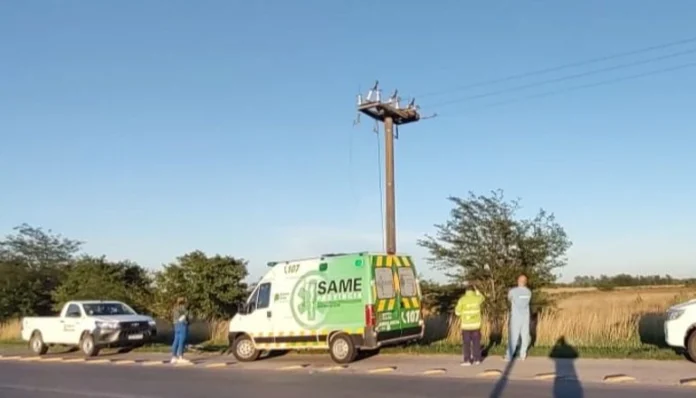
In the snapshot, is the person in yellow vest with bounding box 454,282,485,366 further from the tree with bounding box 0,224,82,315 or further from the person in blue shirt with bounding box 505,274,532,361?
the tree with bounding box 0,224,82,315

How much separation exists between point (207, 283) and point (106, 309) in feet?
20.2

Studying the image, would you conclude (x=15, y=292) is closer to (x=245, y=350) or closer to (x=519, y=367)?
(x=245, y=350)

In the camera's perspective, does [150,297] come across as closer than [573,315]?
No

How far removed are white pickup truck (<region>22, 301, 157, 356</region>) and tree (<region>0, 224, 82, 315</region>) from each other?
13.7m

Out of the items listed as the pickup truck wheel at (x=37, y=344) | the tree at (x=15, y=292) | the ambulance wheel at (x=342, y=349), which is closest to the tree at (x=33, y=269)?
the tree at (x=15, y=292)

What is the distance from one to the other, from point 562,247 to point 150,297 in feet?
59.8

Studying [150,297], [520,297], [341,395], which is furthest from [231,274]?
[341,395]

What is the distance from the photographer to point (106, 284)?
3572 centimetres

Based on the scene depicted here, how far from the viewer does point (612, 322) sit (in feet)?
64.3

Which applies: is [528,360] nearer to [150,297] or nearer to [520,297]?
[520,297]

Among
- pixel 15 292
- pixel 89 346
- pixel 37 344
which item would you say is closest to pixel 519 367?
pixel 89 346

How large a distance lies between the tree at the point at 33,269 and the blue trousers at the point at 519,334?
97.9ft

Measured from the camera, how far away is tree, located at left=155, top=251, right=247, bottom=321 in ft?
105

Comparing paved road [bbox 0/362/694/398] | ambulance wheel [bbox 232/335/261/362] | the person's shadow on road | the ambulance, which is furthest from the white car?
ambulance wheel [bbox 232/335/261/362]
